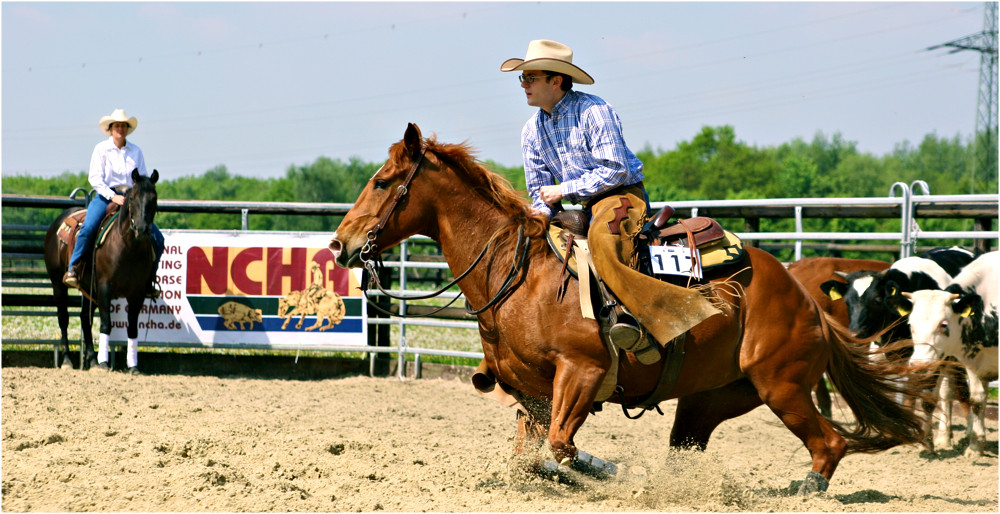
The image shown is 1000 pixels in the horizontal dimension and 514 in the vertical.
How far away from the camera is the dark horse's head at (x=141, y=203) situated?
8.55 m

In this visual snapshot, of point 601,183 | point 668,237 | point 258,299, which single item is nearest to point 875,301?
point 668,237

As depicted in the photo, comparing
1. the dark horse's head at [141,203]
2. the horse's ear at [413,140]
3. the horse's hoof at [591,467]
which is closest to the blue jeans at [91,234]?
the dark horse's head at [141,203]

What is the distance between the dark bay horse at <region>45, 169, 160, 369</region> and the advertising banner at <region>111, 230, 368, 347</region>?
0.30 meters

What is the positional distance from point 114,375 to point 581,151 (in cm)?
583

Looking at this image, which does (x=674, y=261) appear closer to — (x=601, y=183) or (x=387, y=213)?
(x=601, y=183)

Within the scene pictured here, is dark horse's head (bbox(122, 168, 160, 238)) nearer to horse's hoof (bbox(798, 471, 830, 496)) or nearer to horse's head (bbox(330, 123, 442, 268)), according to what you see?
horse's head (bbox(330, 123, 442, 268))

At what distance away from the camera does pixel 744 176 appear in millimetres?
81562

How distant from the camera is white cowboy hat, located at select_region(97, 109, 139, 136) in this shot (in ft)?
30.1

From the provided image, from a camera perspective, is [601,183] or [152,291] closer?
[601,183]

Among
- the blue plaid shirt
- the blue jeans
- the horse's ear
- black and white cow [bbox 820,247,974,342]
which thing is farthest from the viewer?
the blue jeans

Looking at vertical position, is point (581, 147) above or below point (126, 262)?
above

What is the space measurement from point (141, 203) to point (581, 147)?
5.69 meters

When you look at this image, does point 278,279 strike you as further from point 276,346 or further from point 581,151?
point 581,151

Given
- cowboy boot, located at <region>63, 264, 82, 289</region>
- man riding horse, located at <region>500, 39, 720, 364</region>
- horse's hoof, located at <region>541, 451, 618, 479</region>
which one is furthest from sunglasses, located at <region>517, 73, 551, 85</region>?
cowboy boot, located at <region>63, 264, 82, 289</region>
